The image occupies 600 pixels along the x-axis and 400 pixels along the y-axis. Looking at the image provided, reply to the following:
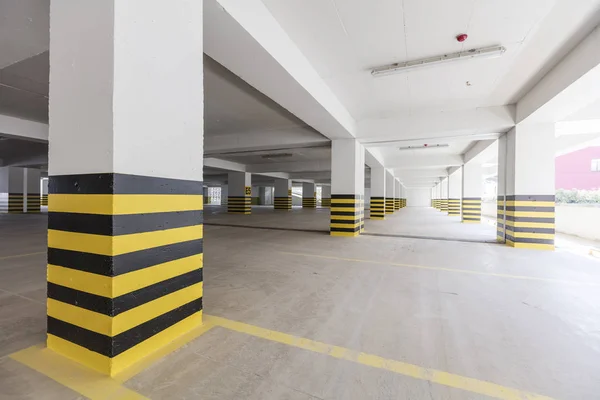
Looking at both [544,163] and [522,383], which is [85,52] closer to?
[522,383]

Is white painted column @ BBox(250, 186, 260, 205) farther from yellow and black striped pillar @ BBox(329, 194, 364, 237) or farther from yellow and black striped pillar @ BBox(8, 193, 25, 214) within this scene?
yellow and black striped pillar @ BBox(329, 194, 364, 237)

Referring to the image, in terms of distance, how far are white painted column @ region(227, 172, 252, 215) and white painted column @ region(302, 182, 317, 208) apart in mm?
12202

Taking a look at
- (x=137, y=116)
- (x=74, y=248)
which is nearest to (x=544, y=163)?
(x=137, y=116)

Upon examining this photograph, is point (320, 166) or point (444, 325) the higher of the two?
point (320, 166)

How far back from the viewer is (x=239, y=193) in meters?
18.9

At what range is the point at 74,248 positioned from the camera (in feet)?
6.00

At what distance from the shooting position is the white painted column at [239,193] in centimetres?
1869

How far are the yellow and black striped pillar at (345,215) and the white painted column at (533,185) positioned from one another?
3.88 meters

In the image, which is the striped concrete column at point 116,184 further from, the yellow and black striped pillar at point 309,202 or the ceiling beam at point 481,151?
the yellow and black striped pillar at point 309,202

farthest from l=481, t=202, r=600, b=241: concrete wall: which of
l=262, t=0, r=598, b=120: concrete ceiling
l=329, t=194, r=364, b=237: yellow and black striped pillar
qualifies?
l=329, t=194, r=364, b=237: yellow and black striped pillar

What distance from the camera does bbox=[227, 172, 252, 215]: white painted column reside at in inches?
736

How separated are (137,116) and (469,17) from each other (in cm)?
398

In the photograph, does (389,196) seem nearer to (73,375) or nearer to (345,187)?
(345,187)

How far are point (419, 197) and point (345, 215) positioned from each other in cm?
3572
